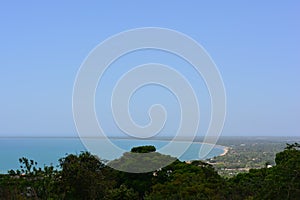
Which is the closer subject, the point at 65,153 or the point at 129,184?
the point at 65,153

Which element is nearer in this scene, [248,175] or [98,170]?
[98,170]

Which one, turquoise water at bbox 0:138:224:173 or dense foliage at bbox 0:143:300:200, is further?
turquoise water at bbox 0:138:224:173

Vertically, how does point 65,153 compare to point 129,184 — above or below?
above

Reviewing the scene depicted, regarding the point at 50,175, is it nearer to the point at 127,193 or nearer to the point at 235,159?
the point at 127,193

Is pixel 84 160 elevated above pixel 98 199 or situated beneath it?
elevated above

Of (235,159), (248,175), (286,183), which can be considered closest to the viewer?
(286,183)

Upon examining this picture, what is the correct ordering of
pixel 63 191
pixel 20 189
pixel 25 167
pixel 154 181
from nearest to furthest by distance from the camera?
pixel 25 167
pixel 20 189
pixel 63 191
pixel 154 181

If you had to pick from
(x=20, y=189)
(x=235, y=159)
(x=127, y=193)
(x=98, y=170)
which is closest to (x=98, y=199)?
(x=98, y=170)

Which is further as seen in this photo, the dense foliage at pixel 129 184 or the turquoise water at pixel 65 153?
the turquoise water at pixel 65 153
